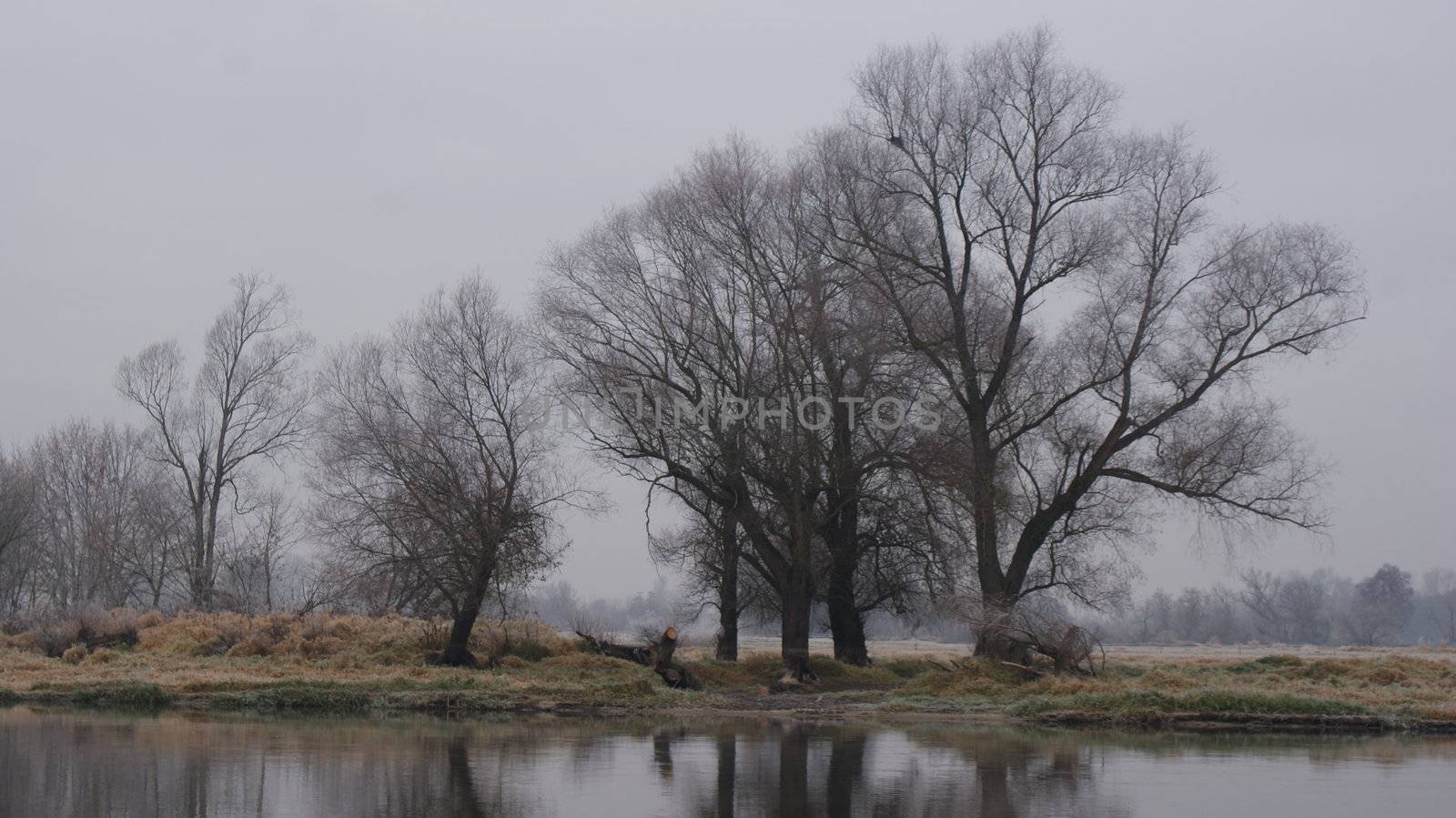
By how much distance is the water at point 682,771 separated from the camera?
11.6 meters

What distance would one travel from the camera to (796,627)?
2877cm

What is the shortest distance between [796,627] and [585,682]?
18.3 ft

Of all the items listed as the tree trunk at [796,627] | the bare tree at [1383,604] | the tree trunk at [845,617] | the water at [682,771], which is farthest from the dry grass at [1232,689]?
the bare tree at [1383,604]

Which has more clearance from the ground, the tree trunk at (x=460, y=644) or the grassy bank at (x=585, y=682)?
the tree trunk at (x=460, y=644)

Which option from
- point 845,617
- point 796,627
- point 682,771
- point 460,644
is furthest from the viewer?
point 845,617

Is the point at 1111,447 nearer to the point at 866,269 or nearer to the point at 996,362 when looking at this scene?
the point at 996,362

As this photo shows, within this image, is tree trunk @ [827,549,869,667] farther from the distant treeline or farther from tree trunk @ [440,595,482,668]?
the distant treeline

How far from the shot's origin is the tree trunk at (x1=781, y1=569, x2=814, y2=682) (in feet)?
91.9

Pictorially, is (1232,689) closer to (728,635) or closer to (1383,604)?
(728,635)

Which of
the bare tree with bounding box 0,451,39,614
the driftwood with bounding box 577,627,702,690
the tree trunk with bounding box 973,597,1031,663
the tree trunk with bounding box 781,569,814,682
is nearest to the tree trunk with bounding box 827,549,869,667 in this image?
the tree trunk with bounding box 781,569,814,682

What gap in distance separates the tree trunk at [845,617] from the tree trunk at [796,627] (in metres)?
3.22

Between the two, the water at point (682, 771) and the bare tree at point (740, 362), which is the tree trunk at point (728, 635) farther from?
the water at point (682, 771)

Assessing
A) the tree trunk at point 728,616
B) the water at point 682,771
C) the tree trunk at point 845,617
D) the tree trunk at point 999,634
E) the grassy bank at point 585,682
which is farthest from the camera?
the tree trunk at point 728,616

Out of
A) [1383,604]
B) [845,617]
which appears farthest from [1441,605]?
[845,617]
